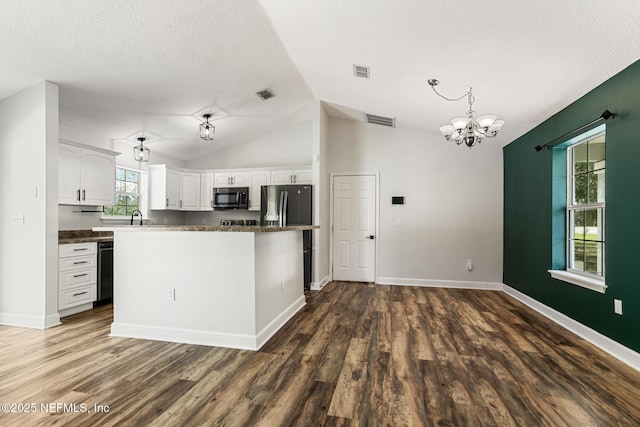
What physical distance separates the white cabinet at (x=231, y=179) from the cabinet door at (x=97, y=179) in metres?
1.81

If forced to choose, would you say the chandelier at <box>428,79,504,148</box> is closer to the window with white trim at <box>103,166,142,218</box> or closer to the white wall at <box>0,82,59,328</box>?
the white wall at <box>0,82,59,328</box>

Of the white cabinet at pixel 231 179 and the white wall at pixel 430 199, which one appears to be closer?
the white wall at pixel 430 199

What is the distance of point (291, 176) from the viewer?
567 cm

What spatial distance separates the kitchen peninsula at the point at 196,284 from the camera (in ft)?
8.98

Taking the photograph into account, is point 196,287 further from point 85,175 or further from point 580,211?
point 580,211

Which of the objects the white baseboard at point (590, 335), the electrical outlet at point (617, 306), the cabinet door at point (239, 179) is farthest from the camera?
the cabinet door at point (239, 179)

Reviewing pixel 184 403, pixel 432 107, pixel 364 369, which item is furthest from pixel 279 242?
pixel 432 107

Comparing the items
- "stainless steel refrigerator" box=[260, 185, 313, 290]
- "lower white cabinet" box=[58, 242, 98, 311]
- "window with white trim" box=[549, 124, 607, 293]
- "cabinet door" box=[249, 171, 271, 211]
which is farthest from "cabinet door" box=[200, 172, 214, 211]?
"window with white trim" box=[549, 124, 607, 293]

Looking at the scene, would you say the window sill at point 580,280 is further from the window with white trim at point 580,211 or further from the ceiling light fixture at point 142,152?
the ceiling light fixture at point 142,152

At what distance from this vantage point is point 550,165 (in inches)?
145

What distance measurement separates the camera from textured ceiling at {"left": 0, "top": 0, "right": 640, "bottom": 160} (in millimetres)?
2320

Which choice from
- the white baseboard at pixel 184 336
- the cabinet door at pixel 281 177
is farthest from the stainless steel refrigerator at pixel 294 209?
the white baseboard at pixel 184 336

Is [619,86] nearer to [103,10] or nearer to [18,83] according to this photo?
[103,10]

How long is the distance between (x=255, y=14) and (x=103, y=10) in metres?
1.20
